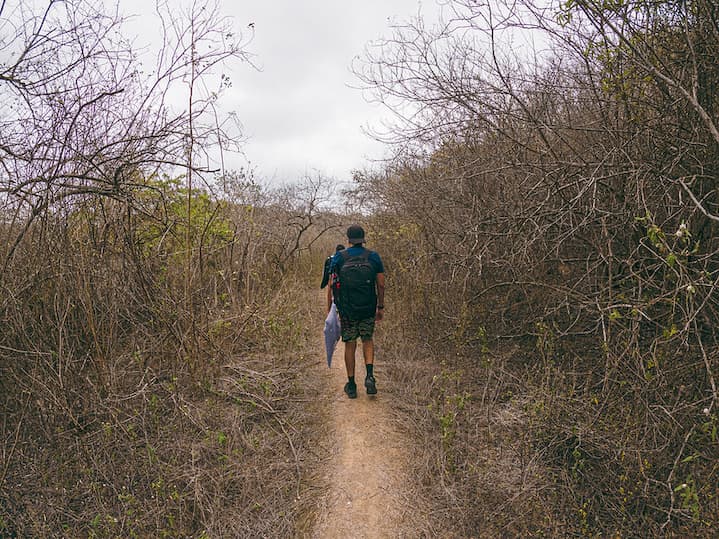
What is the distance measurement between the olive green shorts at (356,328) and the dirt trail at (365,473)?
0.66 metres

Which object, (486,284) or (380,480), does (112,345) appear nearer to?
(380,480)

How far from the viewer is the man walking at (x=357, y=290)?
4.26 m

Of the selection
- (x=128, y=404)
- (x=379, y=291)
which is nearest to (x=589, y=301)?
(x=379, y=291)

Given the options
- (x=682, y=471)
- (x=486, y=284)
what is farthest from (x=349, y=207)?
(x=682, y=471)

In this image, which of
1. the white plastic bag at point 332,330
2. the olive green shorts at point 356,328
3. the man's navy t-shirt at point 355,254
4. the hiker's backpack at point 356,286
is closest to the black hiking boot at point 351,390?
the white plastic bag at point 332,330

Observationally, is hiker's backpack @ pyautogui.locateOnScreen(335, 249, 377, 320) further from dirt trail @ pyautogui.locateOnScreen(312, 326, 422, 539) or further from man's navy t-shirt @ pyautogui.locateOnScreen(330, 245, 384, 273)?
dirt trail @ pyautogui.locateOnScreen(312, 326, 422, 539)

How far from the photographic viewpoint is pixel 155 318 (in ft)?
14.1

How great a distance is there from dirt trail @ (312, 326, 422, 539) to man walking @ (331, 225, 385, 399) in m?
0.32

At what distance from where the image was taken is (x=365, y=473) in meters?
3.44

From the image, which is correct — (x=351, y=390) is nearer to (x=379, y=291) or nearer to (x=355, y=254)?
(x=379, y=291)

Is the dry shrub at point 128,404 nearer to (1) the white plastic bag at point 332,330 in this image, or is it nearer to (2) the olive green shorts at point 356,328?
(1) the white plastic bag at point 332,330

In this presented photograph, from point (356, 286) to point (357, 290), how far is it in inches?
1.6

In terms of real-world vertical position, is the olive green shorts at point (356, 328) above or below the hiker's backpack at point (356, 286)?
below

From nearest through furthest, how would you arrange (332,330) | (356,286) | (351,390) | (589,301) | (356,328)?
(589,301), (356,286), (356,328), (351,390), (332,330)
